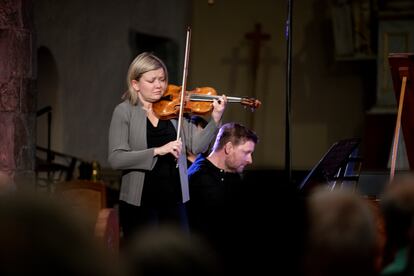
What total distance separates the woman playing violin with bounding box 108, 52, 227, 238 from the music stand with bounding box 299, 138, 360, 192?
63cm

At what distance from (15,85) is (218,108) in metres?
3.18

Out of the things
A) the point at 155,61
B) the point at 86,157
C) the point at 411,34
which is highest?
the point at 411,34

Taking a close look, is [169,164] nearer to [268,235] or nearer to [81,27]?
[268,235]

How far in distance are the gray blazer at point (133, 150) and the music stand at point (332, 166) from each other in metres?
0.62

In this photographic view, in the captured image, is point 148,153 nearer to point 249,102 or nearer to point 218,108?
Result: point 218,108

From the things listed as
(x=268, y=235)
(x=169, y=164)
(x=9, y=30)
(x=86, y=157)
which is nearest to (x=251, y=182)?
(x=268, y=235)

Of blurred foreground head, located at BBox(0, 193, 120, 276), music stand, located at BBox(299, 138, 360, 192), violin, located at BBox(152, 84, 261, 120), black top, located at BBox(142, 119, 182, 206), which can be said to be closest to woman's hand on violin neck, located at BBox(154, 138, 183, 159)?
black top, located at BBox(142, 119, 182, 206)

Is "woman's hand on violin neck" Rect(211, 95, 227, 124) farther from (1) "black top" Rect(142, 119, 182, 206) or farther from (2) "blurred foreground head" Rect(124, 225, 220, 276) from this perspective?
(2) "blurred foreground head" Rect(124, 225, 220, 276)

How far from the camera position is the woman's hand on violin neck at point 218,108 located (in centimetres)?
495

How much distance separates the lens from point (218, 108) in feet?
16.3

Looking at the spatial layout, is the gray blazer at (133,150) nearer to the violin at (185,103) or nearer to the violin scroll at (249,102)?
the violin at (185,103)

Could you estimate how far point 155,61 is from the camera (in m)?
4.85

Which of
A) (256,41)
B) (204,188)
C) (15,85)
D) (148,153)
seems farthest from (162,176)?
(256,41)

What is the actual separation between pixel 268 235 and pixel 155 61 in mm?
2698
